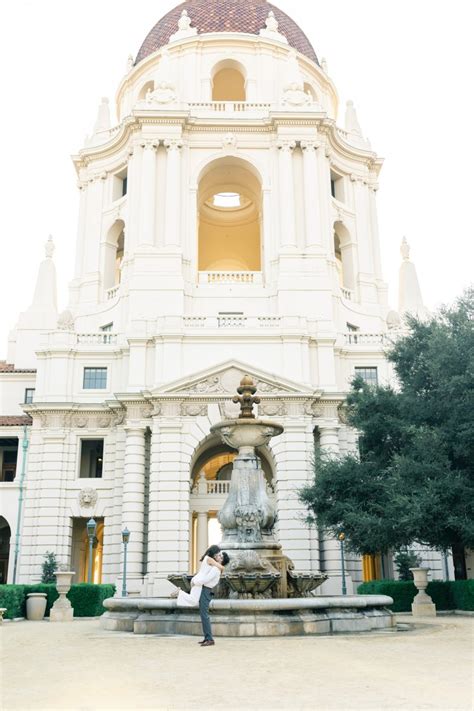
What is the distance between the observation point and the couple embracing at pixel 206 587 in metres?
12.7

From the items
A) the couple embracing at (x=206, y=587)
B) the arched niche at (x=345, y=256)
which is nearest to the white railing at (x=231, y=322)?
the arched niche at (x=345, y=256)

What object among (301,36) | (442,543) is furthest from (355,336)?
(301,36)

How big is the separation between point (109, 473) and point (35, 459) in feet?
13.7

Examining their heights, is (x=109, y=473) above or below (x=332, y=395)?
below

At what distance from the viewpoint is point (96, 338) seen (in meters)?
42.7

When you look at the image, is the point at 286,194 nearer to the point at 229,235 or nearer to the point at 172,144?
the point at 172,144

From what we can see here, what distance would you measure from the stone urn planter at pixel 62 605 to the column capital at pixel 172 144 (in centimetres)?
2881

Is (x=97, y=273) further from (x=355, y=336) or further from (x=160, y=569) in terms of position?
(x=160, y=569)

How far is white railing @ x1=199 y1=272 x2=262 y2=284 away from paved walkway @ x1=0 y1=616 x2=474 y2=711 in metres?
31.8

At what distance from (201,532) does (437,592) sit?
621 inches

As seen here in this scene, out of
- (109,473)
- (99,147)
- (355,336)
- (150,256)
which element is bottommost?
(109,473)

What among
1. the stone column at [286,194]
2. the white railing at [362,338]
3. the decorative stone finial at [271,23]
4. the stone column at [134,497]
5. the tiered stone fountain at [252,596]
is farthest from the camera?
the decorative stone finial at [271,23]

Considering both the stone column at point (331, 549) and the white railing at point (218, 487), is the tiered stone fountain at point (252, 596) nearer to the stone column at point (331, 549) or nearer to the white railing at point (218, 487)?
the stone column at point (331, 549)

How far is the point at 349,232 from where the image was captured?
51.0 meters
